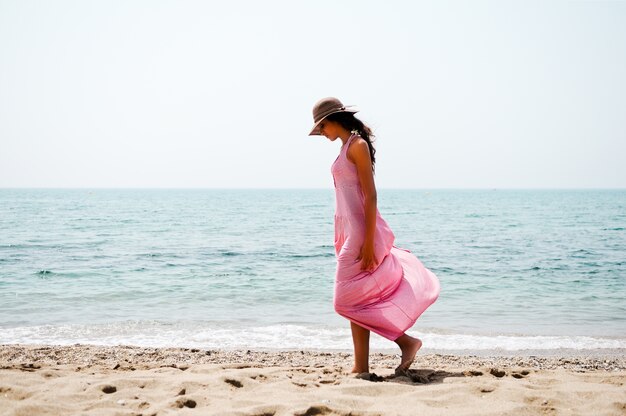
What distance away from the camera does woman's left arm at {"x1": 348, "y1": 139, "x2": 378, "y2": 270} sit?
3.85 metres

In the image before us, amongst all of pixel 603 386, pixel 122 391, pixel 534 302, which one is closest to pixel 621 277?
pixel 534 302

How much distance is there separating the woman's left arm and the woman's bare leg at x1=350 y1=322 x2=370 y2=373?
577mm

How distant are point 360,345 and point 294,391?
731mm

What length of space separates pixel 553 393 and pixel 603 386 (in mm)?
469

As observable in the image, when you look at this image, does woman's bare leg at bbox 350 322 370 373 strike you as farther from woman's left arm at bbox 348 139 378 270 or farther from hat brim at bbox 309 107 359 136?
hat brim at bbox 309 107 359 136

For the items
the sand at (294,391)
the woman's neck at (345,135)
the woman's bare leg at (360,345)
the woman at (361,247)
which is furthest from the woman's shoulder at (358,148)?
the sand at (294,391)

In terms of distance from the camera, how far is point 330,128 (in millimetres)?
4020

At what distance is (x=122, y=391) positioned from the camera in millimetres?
3562

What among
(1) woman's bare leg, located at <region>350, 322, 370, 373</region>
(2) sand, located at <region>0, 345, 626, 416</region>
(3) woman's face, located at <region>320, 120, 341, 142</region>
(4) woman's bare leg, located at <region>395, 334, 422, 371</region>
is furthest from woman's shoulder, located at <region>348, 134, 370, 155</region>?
(2) sand, located at <region>0, 345, 626, 416</region>

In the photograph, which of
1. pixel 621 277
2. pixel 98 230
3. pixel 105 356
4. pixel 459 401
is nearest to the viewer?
pixel 459 401

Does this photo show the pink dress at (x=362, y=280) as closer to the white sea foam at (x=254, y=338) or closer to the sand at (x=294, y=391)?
the sand at (x=294, y=391)

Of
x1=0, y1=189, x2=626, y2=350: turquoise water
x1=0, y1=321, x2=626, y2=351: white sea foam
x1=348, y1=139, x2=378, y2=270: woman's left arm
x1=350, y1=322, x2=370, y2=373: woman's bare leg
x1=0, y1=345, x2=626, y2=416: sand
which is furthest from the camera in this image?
x1=0, y1=189, x2=626, y2=350: turquoise water

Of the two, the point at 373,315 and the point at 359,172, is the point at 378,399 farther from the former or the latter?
the point at 359,172

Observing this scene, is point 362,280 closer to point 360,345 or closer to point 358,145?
point 360,345
